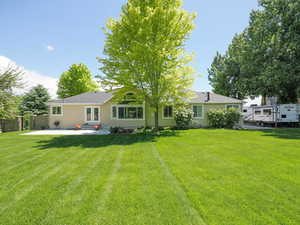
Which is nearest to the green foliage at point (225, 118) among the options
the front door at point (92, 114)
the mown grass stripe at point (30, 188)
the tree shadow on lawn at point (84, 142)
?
the tree shadow on lawn at point (84, 142)

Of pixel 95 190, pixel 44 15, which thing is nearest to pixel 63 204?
pixel 95 190

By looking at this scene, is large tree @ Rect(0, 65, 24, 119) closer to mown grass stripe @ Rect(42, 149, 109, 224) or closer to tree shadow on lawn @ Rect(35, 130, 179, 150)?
tree shadow on lawn @ Rect(35, 130, 179, 150)

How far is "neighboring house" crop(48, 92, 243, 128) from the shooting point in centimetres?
1608

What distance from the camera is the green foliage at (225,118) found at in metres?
15.5

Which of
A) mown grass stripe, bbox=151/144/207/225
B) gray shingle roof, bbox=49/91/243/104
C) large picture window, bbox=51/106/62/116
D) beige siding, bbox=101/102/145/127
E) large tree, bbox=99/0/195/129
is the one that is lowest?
mown grass stripe, bbox=151/144/207/225

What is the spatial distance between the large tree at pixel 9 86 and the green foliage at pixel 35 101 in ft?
38.6

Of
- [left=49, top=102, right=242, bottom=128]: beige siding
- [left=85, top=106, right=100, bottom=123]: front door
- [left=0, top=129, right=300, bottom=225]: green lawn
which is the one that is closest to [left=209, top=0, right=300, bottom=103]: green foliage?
[left=49, top=102, right=242, bottom=128]: beige siding

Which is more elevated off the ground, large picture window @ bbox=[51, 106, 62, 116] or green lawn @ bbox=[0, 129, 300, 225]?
large picture window @ bbox=[51, 106, 62, 116]

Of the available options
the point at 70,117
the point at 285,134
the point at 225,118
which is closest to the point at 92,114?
the point at 70,117

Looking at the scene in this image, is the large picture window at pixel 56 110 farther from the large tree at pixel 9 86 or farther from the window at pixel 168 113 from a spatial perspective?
the window at pixel 168 113

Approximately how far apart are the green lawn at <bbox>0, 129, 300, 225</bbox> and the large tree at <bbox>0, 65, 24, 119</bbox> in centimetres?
809

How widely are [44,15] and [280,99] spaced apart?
97.2ft

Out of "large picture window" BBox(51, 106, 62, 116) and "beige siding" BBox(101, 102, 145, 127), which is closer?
"beige siding" BBox(101, 102, 145, 127)

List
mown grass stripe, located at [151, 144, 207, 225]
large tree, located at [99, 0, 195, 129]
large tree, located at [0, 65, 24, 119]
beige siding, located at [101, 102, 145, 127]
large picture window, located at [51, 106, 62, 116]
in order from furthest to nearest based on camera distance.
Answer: large picture window, located at [51, 106, 62, 116], beige siding, located at [101, 102, 145, 127], large tree, located at [0, 65, 24, 119], large tree, located at [99, 0, 195, 129], mown grass stripe, located at [151, 144, 207, 225]
